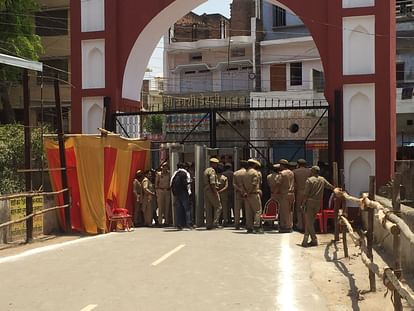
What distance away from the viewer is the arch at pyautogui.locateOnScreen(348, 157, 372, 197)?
1481 centimetres

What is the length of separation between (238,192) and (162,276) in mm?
→ 6103

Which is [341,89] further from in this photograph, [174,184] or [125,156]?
[125,156]

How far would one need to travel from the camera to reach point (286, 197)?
1453 cm

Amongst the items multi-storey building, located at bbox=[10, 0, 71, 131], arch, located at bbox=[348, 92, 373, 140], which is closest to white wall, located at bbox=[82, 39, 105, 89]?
arch, located at bbox=[348, 92, 373, 140]

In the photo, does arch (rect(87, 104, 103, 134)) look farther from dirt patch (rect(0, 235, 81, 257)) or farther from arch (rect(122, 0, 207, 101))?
dirt patch (rect(0, 235, 81, 257))

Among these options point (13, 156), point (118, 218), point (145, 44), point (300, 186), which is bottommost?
point (118, 218)

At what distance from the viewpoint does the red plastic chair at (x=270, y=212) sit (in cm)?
1467

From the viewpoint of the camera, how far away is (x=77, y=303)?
24.1 feet

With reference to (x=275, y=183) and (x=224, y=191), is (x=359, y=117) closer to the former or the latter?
(x=275, y=183)

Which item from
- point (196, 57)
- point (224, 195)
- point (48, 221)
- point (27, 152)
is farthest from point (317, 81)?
point (27, 152)

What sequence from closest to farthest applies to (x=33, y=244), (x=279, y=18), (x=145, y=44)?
1. (x=33, y=244)
2. (x=145, y=44)
3. (x=279, y=18)

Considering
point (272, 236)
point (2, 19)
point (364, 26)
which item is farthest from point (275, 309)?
point (2, 19)

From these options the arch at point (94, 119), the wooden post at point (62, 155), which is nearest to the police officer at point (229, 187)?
the arch at point (94, 119)

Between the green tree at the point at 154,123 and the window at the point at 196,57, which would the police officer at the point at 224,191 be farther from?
the green tree at the point at 154,123
